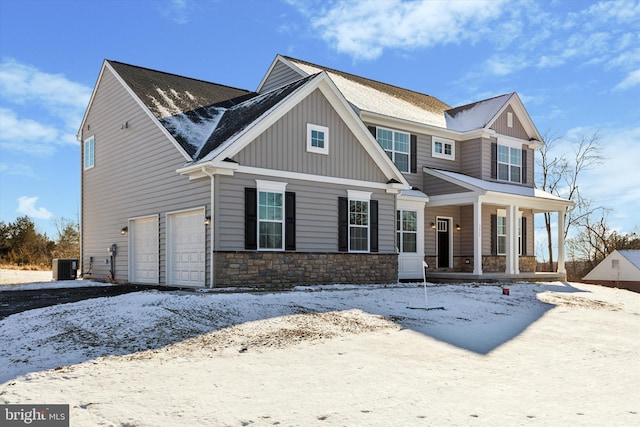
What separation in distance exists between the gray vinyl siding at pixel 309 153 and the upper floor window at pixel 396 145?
3049 millimetres

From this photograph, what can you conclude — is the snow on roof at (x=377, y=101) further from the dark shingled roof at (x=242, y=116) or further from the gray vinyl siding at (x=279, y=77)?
the dark shingled roof at (x=242, y=116)

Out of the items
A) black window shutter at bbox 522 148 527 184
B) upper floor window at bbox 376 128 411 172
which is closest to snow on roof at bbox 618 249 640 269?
black window shutter at bbox 522 148 527 184

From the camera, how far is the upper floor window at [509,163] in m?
24.2

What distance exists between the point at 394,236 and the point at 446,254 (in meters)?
5.27

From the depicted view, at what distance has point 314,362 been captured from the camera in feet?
25.6

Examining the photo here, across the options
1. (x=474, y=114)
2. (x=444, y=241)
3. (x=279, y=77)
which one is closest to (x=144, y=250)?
(x=279, y=77)

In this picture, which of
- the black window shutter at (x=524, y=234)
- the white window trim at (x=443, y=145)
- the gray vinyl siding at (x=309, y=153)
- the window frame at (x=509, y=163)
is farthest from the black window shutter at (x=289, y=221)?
the black window shutter at (x=524, y=234)

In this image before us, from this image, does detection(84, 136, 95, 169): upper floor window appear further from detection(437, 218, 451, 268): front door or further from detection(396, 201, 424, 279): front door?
detection(437, 218, 451, 268): front door

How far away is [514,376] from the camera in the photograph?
7.79m

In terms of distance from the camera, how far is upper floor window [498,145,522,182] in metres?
24.2

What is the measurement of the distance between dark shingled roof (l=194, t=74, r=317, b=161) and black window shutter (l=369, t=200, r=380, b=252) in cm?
416

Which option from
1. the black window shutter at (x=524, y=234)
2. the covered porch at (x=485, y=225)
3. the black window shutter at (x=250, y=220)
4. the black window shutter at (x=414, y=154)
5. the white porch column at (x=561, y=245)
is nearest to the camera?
the black window shutter at (x=250, y=220)

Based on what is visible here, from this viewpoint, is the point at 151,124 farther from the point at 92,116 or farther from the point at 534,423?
the point at 534,423

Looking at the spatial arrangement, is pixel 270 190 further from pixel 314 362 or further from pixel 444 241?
pixel 444 241
